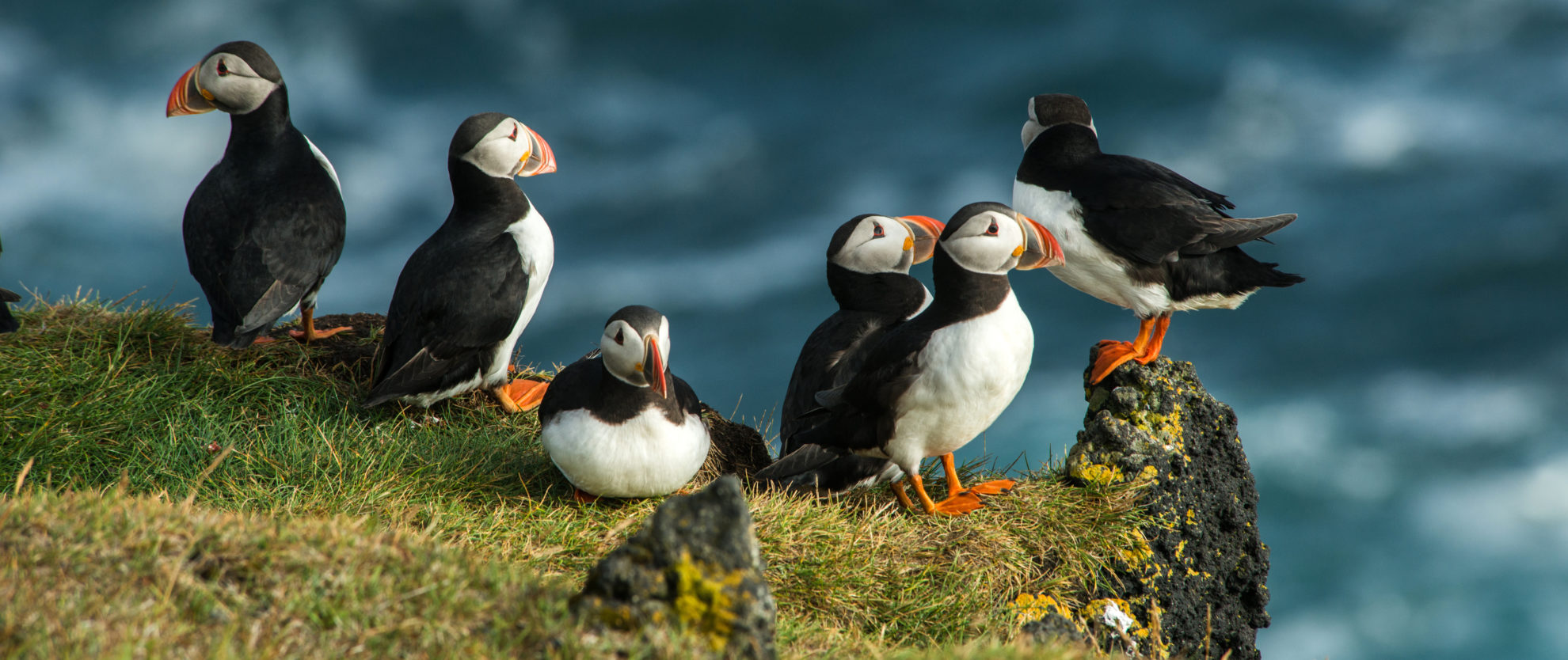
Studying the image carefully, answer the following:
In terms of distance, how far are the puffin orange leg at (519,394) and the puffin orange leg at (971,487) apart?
281 cm

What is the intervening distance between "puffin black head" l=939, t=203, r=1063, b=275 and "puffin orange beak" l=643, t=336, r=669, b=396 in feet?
5.00

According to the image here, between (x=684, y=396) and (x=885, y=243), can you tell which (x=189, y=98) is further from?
(x=885, y=243)

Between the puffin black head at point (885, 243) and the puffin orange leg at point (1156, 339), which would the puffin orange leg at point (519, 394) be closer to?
the puffin black head at point (885, 243)

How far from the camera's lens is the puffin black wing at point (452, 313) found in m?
6.40

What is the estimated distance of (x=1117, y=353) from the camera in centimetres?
663

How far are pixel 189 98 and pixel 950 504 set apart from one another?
18.9 ft

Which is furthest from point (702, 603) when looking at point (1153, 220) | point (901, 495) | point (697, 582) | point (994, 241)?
point (1153, 220)

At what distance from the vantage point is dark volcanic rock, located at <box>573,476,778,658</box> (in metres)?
3.23

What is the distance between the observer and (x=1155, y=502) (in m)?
6.20

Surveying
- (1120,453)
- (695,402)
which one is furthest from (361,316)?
(1120,453)

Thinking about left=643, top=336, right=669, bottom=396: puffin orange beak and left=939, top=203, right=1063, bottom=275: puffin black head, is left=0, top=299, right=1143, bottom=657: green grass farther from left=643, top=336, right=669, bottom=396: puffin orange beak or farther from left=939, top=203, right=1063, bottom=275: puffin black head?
left=939, top=203, right=1063, bottom=275: puffin black head

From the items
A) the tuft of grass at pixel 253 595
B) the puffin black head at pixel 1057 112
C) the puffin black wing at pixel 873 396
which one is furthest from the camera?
the puffin black head at pixel 1057 112

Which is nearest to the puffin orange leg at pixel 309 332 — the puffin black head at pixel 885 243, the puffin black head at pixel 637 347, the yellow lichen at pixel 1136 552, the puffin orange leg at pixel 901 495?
the puffin black head at pixel 637 347

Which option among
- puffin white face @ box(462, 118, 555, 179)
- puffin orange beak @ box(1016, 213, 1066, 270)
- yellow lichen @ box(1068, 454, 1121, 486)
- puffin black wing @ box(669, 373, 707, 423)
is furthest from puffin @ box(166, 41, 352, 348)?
yellow lichen @ box(1068, 454, 1121, 486)
